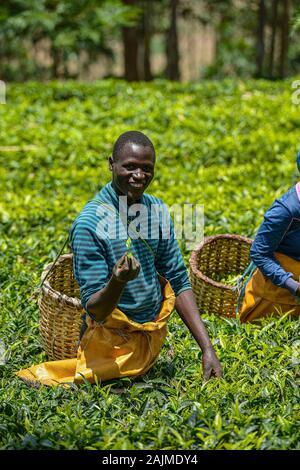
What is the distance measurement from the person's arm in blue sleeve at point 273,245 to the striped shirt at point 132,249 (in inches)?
28.7

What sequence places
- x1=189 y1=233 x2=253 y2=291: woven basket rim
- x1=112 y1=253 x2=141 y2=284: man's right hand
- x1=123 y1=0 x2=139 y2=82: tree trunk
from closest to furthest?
x1=112 y1=253 x2=141 y2=284: man's right hand < x1=189 y1=233 x2=253 y2=291: woven basket rim < x1=123 y1=0 x2=139 y2=82: tree trunk

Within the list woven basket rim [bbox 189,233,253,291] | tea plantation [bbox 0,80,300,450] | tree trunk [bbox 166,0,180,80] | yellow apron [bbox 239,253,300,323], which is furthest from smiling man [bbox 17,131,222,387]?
tree trunk [bbox 166,0,180,80]

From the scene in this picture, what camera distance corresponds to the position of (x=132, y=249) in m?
2.93

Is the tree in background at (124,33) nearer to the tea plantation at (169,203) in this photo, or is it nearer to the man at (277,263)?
the tea plantation at (169,203)

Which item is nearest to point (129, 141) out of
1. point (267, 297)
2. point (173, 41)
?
point (267, 297)

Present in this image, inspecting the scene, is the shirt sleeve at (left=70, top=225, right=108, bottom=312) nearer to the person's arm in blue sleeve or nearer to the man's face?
the man's face

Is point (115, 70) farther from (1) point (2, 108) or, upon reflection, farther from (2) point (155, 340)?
(2) point (155, 340)

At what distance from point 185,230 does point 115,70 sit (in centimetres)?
2329

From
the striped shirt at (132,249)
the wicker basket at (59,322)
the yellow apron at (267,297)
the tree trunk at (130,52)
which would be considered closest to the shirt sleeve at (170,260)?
the striped shirt at (132,249)

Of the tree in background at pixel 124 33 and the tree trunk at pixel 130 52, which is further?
the tree trunk at pixel 130 52

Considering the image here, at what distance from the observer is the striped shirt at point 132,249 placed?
9.26ft

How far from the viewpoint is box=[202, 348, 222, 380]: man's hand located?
10.2ft

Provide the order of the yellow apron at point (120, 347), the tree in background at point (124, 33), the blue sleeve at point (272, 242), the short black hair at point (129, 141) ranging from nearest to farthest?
the short black hair at point (129, 141) < the yellow apron at point (120, 347) < the blue sleeve at point (272, 242) < the tree in background at point (124, 33)

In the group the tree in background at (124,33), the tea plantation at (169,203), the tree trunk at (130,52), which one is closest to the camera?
the tea plantation at (169,203)
